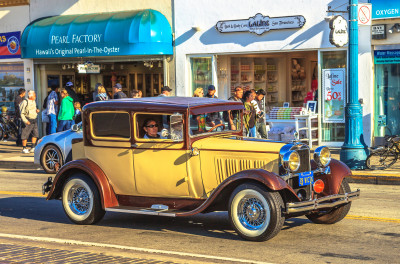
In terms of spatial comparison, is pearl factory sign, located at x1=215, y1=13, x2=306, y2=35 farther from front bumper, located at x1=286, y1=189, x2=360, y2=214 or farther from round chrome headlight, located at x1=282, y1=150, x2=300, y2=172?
round chrome headlight, located at x1=282, y1=150, x2=300, y2=172

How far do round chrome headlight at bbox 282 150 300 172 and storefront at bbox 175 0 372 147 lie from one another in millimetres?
10074

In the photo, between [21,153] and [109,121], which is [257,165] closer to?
[109,121]

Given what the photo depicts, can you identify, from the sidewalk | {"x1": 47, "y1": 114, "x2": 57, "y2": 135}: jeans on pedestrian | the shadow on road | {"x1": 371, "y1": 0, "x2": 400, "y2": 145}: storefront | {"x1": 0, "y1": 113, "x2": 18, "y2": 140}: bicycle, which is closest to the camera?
the shadow on road

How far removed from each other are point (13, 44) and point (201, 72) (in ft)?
24.3

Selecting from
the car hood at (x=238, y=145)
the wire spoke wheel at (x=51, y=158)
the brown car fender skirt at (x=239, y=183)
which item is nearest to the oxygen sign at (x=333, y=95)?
the wire spoke wheel at (x=51, y=158)

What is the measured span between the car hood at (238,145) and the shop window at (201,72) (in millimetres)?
13037

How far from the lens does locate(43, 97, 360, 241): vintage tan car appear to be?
8.69 metres

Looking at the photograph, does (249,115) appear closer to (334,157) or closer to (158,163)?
(334,157)

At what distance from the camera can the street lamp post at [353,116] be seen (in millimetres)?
15727

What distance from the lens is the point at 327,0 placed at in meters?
19.7

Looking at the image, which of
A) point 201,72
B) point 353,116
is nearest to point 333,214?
point 353,116

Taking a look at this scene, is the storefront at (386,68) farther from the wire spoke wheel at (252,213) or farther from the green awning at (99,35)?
the wire spoke wheel at (252,213)

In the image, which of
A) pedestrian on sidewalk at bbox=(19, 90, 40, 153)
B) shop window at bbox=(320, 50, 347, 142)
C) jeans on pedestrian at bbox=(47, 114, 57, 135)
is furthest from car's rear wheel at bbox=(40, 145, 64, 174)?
shop window at bbox=(320, 50, 347, 142)

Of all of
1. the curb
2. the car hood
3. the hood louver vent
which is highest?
the car hood
